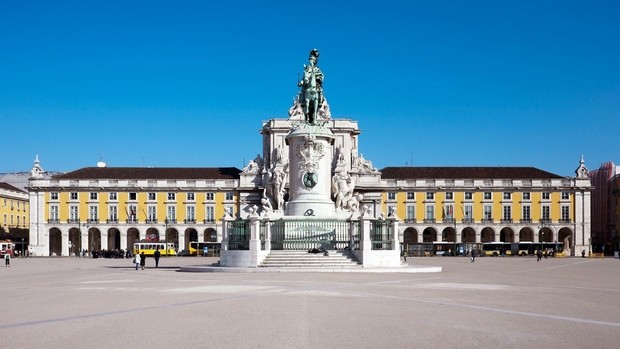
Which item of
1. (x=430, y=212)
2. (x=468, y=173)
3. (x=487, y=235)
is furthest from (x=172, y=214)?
(x=487, y=235)

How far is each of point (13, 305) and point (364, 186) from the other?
331ft

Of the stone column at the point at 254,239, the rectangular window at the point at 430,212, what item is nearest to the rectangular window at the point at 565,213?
the rectangular window at the point at 430,212

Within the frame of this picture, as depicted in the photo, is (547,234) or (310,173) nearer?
(310,173)

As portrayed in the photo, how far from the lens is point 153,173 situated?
12525cm

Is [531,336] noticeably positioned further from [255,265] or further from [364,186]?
[364,186]

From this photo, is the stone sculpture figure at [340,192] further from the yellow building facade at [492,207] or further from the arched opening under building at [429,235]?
the arched opening under building at [429,235]

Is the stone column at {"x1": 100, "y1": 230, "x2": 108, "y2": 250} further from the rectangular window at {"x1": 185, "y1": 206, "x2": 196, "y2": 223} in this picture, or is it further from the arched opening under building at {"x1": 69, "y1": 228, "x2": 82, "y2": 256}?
the rectangular window at {"x1": 185, "y1": 206, "x2": 196, "y2": 223}

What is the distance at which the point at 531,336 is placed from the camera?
580 inches

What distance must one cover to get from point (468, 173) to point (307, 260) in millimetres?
88769

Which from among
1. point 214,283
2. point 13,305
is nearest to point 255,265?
point 214,283

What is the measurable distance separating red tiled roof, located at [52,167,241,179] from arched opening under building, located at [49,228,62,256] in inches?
297

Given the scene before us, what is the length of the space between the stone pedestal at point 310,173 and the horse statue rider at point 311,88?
3.23ft

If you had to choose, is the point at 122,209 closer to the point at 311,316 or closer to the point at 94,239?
the point at 94,239

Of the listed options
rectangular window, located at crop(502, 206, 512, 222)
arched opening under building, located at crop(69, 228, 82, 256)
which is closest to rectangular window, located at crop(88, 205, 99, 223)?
arched opening under building, located at crop(69, 228, 82, 256)
